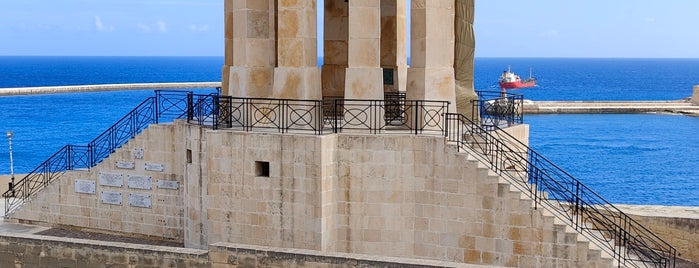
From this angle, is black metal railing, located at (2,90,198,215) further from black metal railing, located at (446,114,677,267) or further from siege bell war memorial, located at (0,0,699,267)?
black metal railing, located at (446,114,677,267)

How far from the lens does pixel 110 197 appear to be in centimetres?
2533

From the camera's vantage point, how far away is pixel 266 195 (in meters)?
20.8

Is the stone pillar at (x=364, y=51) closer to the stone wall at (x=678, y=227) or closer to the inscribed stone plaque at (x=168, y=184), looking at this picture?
the inscribed stone plaque at (x=168, y=184)

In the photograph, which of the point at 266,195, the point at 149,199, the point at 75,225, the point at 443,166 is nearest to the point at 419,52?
the point at 443,166

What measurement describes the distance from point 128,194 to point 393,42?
8100 mm

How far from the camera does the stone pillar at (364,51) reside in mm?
21312

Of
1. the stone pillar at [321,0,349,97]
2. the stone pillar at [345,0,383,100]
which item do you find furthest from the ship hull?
the stone pillar at [345,0,383,100]

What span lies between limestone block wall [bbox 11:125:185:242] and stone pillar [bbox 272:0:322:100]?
12.3 ft

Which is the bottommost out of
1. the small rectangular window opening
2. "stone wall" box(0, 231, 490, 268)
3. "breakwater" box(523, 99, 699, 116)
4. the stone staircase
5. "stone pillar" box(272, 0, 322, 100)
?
"stone wall" box(0, 231, 490, 268)

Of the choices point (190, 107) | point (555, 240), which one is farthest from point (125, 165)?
point (555, 240)

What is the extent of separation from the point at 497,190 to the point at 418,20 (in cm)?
429

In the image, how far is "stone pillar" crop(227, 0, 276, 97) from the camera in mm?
22484

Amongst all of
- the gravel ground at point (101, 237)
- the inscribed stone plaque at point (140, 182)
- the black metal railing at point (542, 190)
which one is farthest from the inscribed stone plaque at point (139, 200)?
the black metal railing at point (542, 190)

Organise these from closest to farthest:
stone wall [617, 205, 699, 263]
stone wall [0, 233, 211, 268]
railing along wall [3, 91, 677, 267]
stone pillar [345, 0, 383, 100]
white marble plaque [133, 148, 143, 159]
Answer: railing along wall [3, 91, 677, 267]
stone wall [0, 233, 211, 268]
stone pillar [345, 0, 383, 100]
stone wall [617, 205, 699, 263]
white marble plaque [133, 148, 143, 159]
